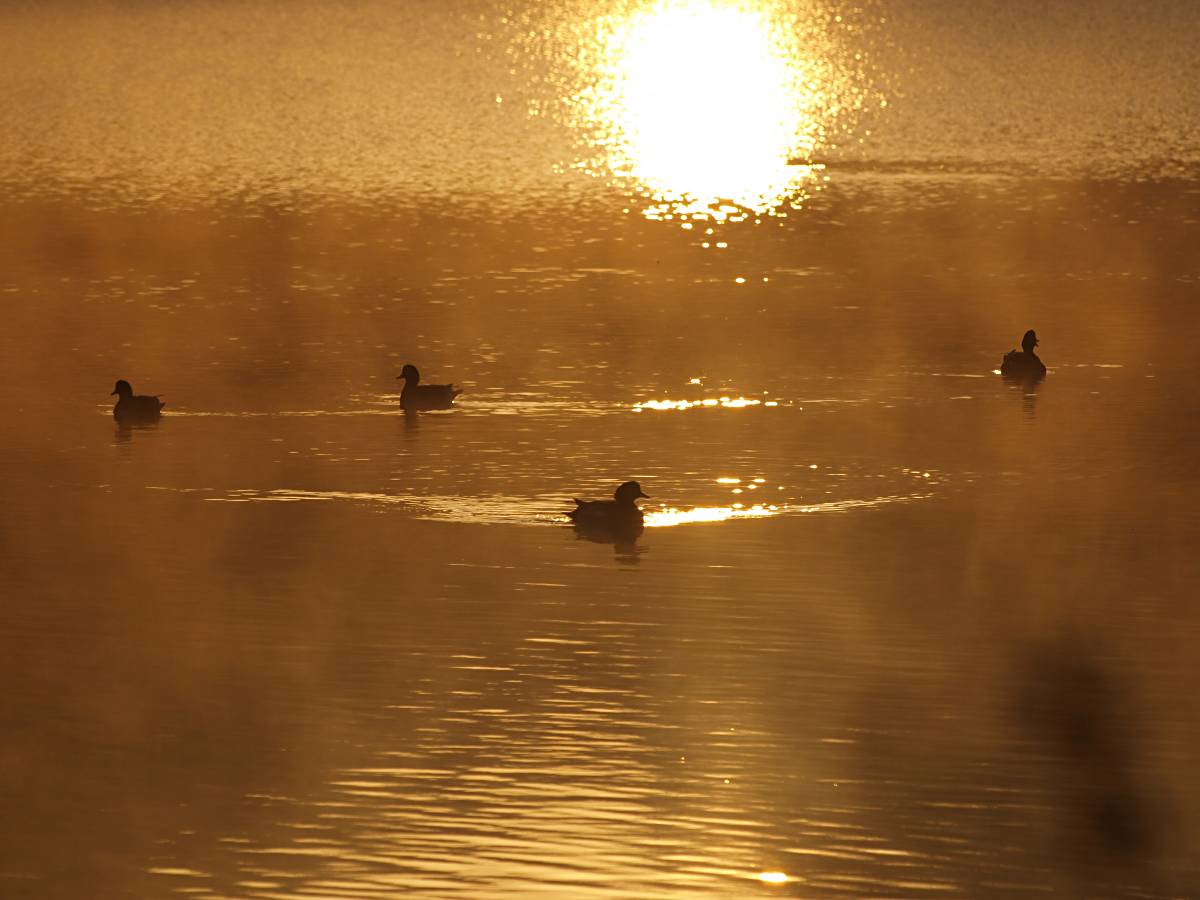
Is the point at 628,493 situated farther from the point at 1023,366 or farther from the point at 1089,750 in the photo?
the point at 1023,366

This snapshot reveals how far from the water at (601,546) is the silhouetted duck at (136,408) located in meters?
0.19

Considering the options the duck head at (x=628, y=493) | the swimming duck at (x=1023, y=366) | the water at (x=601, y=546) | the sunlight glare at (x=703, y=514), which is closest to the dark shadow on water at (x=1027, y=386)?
the swimming duck at (x=1023, y=366)

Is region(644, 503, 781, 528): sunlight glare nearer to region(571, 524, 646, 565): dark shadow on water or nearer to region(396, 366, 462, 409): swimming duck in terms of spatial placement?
region(571, 524, 646, 565): dark shadow on water

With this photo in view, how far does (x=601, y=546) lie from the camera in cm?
2272

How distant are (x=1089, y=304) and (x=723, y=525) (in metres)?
17.8

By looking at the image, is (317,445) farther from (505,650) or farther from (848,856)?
(848,856)

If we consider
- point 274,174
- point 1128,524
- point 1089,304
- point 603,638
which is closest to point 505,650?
point 603,638

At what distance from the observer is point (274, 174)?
61656mm

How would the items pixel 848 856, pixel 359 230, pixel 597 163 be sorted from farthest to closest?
pixel 597 163 → pixel 359 230 → pixel 848 856

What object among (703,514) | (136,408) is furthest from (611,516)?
(136,408)

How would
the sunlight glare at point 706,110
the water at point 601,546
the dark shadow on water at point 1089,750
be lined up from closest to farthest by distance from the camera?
the dark shadow on water at point 1089,750 → the water at point 601,546 → the sunlight glare at point 706,110

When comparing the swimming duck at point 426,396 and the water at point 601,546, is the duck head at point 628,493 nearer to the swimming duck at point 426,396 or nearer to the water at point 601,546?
the water at point 601,546

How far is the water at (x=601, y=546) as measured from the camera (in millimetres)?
15445

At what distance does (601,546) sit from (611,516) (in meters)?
0.31
